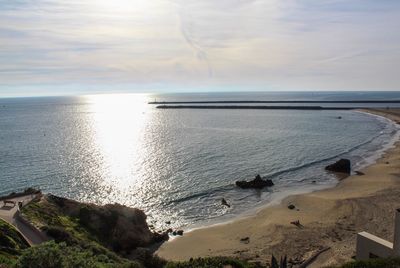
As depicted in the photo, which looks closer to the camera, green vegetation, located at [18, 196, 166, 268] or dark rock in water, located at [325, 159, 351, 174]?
green vegetation, located at [18, 196, 166, 268]

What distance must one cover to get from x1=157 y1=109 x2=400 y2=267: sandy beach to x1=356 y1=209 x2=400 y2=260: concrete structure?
4.31 m

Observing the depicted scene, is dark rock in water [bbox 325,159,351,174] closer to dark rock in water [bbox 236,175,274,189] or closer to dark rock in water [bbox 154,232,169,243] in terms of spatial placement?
dark rock in water [bbox 236,175,274,189]

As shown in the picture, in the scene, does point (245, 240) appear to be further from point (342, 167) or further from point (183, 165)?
point (342, 167)

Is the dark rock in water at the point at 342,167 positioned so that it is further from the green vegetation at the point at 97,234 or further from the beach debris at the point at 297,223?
the green vegetation at the point at 97,234

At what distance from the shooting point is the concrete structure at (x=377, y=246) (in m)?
19.2

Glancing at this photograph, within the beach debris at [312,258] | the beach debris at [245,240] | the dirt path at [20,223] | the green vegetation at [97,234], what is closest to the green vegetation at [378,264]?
the green vegetation at [97,234]

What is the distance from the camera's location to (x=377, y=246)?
2098cm

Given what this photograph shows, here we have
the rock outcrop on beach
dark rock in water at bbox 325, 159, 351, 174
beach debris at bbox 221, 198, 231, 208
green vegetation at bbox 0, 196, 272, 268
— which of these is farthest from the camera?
dark rock in water at bbox 325, 159, 351, 174

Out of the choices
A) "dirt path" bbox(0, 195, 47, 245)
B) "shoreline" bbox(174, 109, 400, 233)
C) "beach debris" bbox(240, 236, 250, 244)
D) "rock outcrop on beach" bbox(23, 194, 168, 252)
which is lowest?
"shoreline" bbox(174, 109, 400, 233)

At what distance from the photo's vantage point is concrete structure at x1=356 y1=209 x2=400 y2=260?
19234mm

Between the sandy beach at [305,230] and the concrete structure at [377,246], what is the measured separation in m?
4.31

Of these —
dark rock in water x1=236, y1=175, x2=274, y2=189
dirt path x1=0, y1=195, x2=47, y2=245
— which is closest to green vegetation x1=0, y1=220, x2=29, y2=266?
dirt path x1=0, y1=195, x2=47, y2=245

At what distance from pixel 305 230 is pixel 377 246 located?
478 inches

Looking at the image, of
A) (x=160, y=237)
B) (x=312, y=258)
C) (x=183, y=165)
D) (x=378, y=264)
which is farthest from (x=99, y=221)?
(x=183, y=165)
